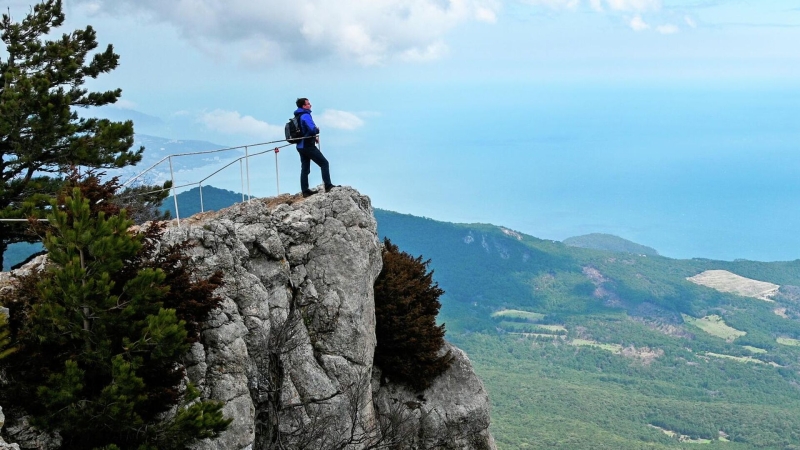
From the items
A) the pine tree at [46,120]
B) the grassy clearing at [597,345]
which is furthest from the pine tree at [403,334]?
the grassy clearing at [597,345]

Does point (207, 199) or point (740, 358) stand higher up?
point (207, 199)

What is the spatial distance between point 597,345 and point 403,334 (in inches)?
6889

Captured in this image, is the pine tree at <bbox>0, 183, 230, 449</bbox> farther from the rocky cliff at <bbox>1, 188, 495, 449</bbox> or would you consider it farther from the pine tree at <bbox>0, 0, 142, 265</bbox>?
the pine tree at <bbox>0, 0, 142, 265</bbox>

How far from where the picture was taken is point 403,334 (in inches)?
968

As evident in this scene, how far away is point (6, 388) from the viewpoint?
14062 mm

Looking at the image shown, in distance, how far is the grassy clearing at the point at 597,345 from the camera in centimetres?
18962

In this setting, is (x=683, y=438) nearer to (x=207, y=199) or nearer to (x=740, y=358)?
(x=740, y=358)

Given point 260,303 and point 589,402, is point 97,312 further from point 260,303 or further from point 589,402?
point 589,402

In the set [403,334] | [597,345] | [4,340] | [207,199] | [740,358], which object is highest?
[207,199]

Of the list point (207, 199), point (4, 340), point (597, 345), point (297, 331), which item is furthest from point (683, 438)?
point (4, 340)

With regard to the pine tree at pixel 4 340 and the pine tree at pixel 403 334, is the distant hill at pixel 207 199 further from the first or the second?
the pine tree at pixel 4 340

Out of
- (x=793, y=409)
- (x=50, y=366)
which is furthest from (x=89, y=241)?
(x=793, y=409)

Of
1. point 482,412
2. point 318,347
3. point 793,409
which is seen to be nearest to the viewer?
point 318,347

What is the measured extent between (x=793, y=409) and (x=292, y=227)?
15371 centimetres
